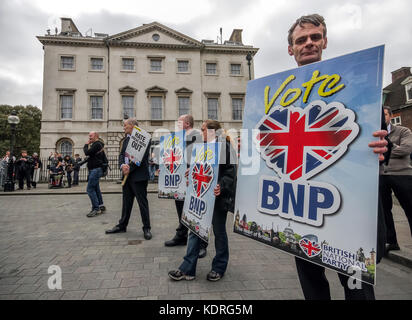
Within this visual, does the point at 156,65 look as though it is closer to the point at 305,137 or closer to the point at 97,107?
the point at 97,107

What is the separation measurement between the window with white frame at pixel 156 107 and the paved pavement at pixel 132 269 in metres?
17.5

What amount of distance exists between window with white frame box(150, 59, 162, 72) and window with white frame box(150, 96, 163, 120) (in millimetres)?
2826

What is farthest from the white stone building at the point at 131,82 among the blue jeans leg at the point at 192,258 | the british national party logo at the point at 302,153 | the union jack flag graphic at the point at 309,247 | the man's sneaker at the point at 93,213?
the union jack flag graphic at the point at 309,247

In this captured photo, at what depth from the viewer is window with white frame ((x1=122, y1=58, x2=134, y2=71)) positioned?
68.6 ft

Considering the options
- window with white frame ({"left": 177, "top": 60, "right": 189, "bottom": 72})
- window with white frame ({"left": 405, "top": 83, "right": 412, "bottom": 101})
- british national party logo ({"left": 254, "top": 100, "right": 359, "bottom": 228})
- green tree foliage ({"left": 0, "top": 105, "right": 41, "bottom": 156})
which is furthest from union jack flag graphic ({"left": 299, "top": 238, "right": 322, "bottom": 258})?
green tree foliage ({"left": 0, "top": 105, "right": 41, "bottom": 156})

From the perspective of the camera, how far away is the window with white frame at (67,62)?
20.0 metres

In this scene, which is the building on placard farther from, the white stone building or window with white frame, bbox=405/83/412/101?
the white stone building

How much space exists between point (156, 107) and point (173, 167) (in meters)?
18.6

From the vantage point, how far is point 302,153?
142 centimetres

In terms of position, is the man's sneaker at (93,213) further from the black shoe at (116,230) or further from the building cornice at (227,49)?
the building cornice at (227,49)

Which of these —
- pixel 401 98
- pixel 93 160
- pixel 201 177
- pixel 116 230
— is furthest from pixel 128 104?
pixel 401 98
